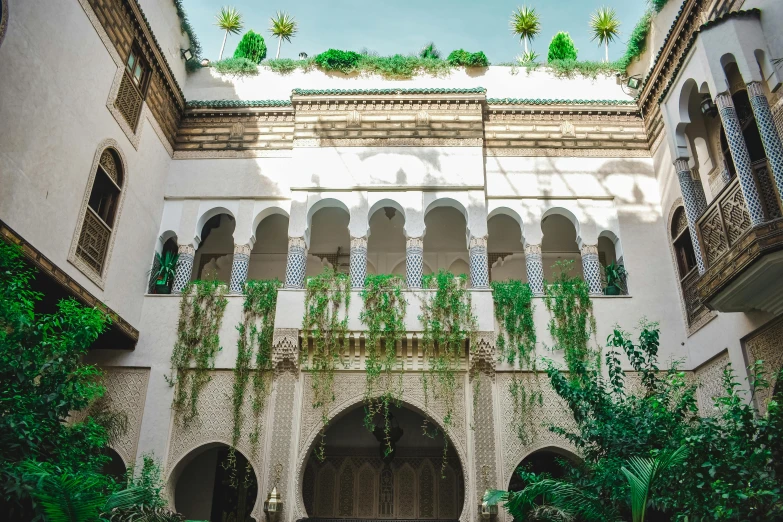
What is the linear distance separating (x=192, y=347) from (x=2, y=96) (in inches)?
179

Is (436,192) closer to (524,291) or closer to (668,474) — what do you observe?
(524,291)

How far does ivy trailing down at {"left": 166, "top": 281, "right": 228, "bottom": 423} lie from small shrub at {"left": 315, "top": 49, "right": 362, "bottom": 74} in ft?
16.5

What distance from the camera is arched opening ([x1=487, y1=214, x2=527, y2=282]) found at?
509 inches

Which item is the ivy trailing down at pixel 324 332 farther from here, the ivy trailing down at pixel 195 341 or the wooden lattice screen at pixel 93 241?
the wooden lattice screen at pixel 93 241

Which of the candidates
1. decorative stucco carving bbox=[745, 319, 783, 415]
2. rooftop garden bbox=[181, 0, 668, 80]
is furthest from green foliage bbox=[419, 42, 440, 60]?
decorative stucco carving bbox=[745, 319, 783, 415]

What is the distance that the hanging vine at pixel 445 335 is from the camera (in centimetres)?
971

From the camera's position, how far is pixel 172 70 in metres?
12.1

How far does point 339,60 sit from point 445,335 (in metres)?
6.19

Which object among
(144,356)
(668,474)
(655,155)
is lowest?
(668,474)

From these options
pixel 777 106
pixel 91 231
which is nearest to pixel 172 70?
pixel 91 231

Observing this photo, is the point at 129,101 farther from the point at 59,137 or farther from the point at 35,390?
the point at 35,390

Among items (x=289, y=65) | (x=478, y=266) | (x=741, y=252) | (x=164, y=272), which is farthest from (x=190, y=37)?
(x=741, y=252)

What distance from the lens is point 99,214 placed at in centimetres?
975

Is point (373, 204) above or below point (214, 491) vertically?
above
